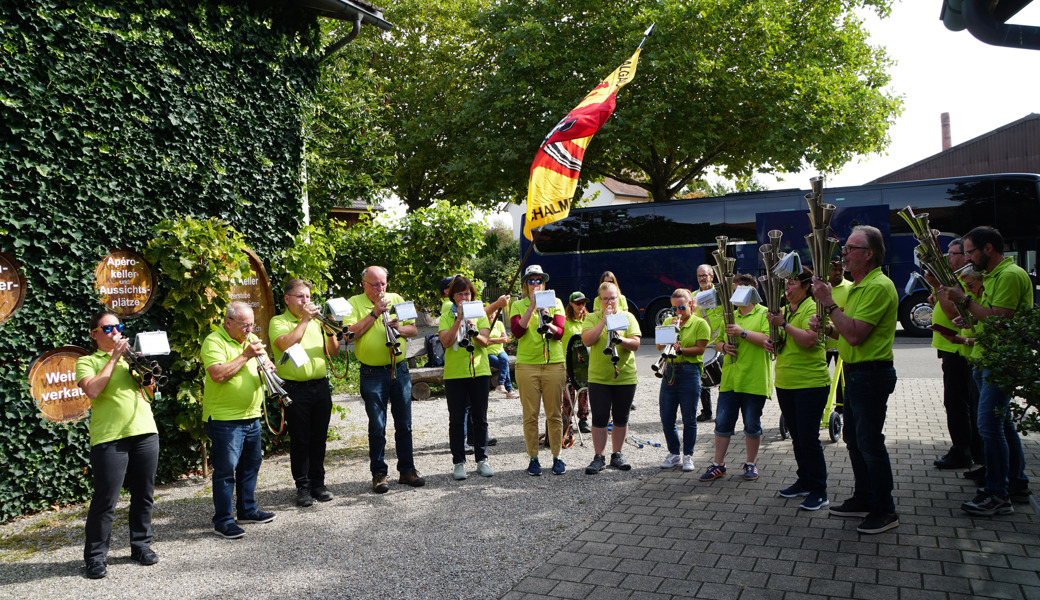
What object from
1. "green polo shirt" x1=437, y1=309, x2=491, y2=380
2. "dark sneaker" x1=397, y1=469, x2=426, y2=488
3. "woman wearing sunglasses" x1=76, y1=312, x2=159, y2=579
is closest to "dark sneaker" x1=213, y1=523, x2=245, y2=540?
"woman wearing sunglasses" x1=76, y1=312, x2=159, y2=579

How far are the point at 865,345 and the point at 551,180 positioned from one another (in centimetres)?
305

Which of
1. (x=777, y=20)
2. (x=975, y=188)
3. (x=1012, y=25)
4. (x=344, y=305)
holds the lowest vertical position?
(x=344, y=305)

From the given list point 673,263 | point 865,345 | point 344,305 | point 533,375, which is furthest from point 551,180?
point 673,263

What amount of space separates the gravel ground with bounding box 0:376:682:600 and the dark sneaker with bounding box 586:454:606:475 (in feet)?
0.21

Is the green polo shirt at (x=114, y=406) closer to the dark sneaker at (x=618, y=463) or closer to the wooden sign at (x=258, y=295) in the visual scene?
the wooden sign at (x=258, y=295)

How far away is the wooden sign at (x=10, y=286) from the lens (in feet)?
16.9

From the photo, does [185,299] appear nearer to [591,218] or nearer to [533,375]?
[533,375]

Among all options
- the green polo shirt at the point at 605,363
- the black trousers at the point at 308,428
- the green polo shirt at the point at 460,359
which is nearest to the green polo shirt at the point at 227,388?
the black trousers at the point at 308,428

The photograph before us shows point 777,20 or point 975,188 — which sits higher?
point 777,20

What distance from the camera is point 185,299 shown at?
6.15m

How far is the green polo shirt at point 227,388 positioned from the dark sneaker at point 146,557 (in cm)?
94

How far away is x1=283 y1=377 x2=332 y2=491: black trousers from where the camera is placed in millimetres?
5695

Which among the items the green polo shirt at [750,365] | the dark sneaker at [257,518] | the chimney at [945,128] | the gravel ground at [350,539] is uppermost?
the chimney at [945,128]

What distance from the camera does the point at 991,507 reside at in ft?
15.4
